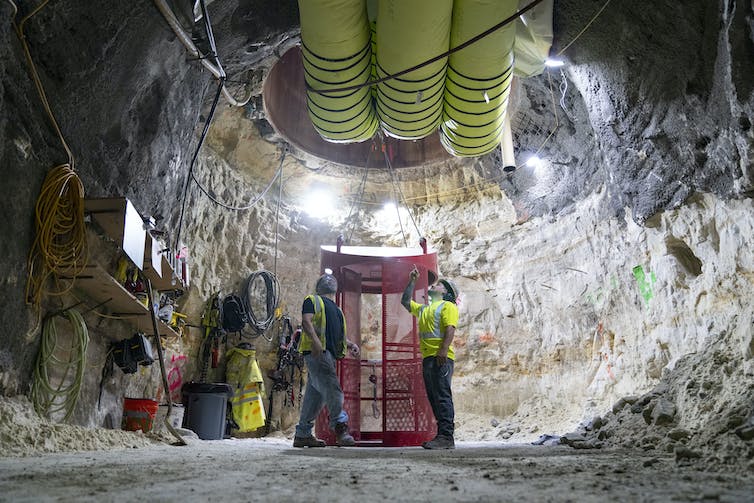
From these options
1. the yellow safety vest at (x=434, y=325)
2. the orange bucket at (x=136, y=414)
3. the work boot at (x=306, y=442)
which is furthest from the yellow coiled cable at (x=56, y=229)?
the yellow safety vest at (x=434, y=325)

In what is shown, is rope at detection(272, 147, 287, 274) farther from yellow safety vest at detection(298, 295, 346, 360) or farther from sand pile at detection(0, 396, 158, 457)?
sand pile at detection(0, 396, 158, 457)

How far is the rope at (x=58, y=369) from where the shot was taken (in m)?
3.06

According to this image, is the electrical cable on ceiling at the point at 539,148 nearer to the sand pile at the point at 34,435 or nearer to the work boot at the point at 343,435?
the work boot at the point at 343,435

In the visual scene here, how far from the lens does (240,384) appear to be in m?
7.13

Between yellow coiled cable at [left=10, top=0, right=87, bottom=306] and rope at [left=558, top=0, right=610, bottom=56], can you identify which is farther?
rope at [left=558, top=0, right=610, bottom=56]

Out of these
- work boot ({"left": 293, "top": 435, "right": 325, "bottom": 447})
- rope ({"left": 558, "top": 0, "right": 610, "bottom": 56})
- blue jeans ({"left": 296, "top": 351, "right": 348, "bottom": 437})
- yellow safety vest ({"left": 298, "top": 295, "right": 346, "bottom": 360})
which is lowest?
work boot ({"left": 293, "top": 435, "right": 325, "bottom": 447})

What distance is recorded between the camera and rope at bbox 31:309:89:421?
306cm

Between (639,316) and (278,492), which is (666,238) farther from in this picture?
(278,492)

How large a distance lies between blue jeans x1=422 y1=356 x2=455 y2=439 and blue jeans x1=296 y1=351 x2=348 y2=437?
75 centimetres

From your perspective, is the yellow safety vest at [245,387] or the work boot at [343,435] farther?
the yellow safety vest at [245,387]

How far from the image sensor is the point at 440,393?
4301mm

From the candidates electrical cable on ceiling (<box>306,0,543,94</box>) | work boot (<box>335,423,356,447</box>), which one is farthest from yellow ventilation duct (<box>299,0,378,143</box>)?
work boot (<box>335,423,356,447</box>)

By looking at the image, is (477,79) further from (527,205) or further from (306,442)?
(527,205)

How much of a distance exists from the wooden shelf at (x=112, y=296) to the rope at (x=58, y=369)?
0.82 ft
